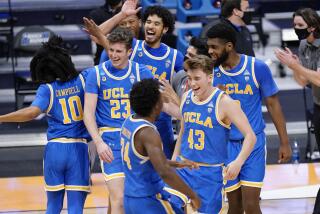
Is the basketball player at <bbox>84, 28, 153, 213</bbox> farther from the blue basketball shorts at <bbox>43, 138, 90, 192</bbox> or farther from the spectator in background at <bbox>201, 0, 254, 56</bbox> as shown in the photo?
the spectator in background at <bbox>201, 0, 254, 56</bbox>

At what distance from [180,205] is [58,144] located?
1350 millimetres

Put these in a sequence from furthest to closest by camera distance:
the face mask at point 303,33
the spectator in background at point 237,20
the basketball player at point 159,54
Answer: the spectator in background at point 237,20
the face mask at point 303,33
the basketball player at point 159,54

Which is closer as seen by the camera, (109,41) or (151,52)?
(109,41)

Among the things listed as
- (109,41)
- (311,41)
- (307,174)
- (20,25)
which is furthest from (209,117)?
(20,25)

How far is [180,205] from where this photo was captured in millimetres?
6949

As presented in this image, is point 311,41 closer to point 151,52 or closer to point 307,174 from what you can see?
point 151,52

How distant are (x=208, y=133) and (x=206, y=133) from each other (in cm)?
2

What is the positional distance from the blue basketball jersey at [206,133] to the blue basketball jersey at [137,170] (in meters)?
0.71

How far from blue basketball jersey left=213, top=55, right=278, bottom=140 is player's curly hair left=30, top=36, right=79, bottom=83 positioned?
1.30m

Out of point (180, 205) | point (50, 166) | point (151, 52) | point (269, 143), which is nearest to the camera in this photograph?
point (180, 205)

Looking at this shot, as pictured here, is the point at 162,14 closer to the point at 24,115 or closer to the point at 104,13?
the point at 24,115

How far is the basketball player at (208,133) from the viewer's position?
7133 mm

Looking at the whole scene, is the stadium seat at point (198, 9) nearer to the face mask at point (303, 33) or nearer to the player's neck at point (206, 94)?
the face mask at point (303, 33)

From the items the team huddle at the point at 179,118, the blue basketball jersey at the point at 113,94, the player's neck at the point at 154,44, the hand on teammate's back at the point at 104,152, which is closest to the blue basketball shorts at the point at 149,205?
the team huddle at the point at 179,118
